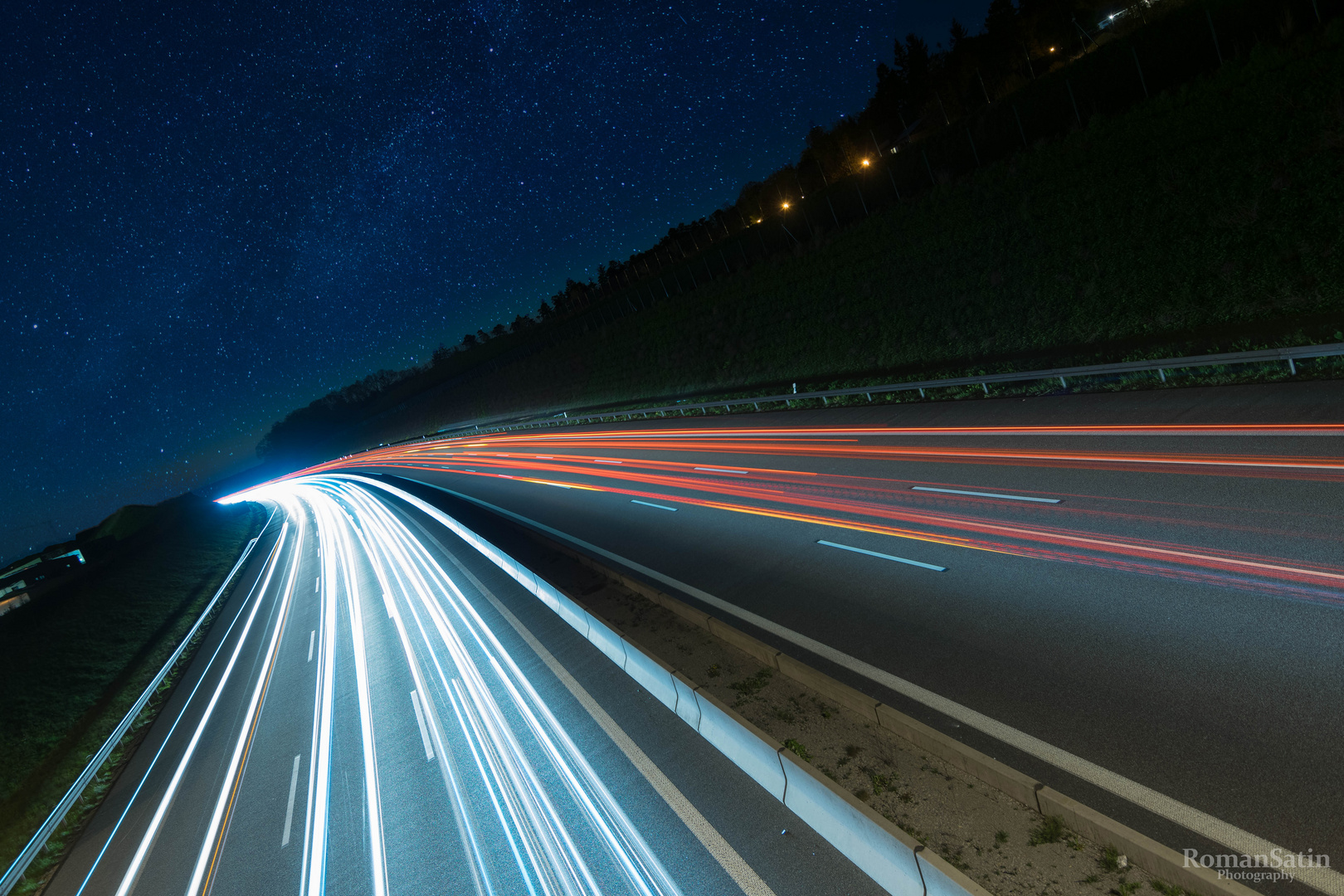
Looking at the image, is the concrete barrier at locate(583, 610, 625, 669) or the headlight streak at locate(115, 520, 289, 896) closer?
the headlight streak at locate(115, 520, 289, 896)

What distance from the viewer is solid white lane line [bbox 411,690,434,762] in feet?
29.9

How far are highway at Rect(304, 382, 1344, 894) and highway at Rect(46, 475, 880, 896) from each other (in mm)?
2218

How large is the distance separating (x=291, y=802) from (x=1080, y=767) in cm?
1012

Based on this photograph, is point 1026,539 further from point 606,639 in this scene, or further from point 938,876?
point 606,639

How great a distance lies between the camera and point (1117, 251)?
19688 mm

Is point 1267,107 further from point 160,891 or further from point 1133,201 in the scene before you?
point 160,891

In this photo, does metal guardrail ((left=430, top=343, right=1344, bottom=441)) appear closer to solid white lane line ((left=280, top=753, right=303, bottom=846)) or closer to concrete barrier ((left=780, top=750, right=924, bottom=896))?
concrete barrier ((left=780, top=750, right=924, bottom=896))

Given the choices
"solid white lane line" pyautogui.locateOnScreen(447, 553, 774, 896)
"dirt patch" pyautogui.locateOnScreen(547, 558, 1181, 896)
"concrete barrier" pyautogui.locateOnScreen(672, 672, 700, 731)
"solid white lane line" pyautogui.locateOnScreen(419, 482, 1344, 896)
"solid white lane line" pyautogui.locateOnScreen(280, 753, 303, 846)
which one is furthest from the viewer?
"solid white lane line" pyautogui.locateOnScreen(280, 753, 303, 846)

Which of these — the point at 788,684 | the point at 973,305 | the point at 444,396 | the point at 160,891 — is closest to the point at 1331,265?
the point at 973,305

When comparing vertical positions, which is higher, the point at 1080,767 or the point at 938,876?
the point at 938,876

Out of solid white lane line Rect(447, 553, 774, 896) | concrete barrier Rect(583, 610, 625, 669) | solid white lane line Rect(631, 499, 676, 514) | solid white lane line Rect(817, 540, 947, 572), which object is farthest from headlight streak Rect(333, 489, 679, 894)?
solid white lane line Rect(631, 499, 676, 514)

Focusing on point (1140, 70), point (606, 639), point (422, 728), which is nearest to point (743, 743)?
point (606, 639)

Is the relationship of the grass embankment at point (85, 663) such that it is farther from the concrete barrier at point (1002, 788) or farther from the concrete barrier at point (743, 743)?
the concrete barrier at point (1002, 788)

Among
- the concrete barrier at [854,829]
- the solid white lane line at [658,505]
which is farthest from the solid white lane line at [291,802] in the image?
the solid white lane line at [658,505]
